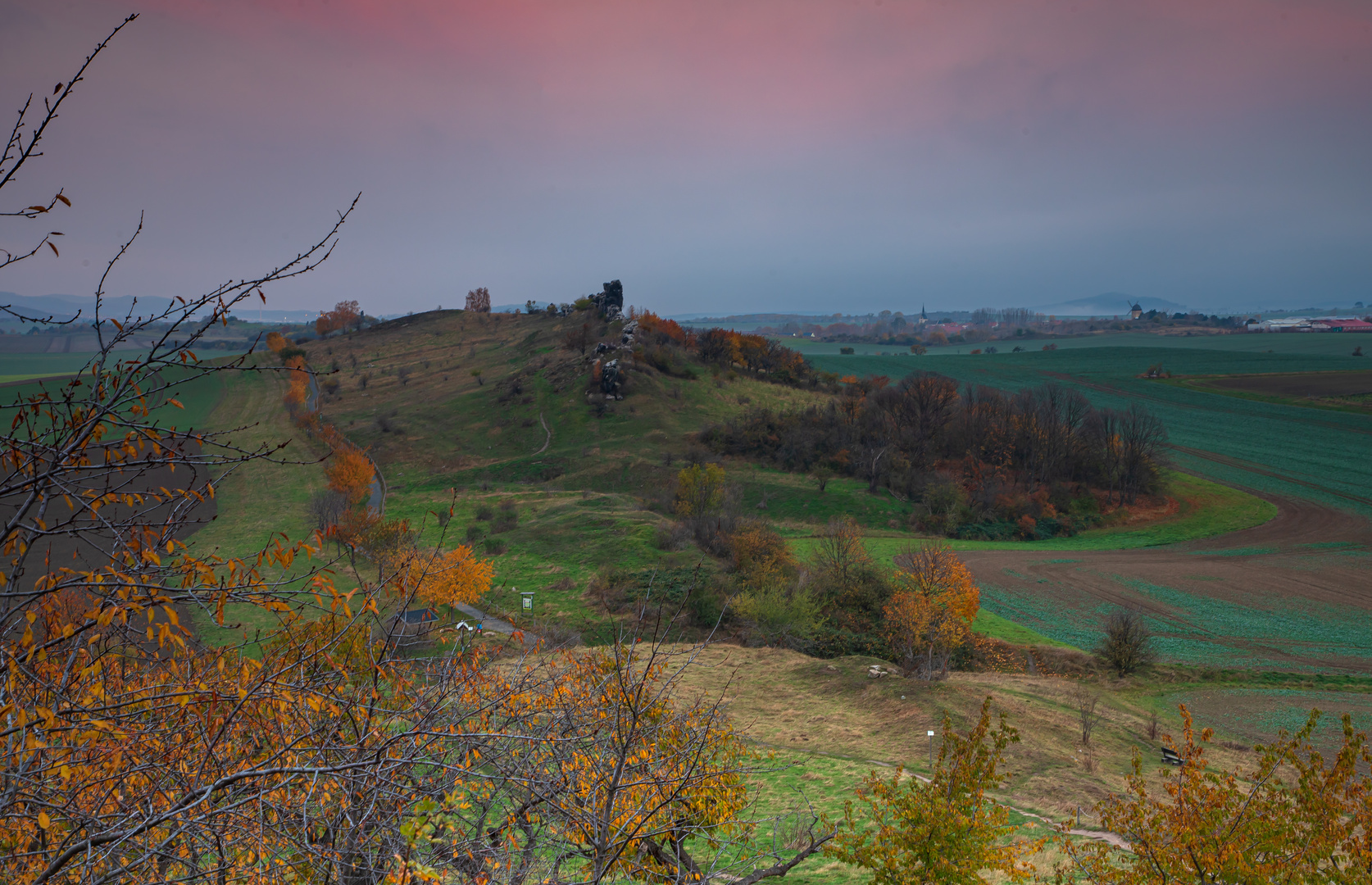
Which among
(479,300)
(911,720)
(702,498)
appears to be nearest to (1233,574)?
(911,720)

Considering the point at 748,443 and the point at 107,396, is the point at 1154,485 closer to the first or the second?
the point at 748,443

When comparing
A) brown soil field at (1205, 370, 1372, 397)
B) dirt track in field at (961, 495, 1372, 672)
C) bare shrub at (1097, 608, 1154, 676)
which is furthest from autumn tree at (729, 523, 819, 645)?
brown soil field at (1205, 370, 1372, 397)

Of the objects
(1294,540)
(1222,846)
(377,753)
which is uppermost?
(377,753)

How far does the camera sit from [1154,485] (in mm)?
69750

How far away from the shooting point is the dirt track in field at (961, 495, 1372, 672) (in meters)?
40.9

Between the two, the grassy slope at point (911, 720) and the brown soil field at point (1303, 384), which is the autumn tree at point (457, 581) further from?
the brown soil field at point (1303, 384)

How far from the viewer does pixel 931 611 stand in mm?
34531

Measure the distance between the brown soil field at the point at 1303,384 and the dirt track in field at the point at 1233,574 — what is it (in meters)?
55.4

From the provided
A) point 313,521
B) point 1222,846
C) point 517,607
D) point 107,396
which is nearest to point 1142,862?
point 1222,846

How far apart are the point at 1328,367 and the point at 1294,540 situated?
309 feet

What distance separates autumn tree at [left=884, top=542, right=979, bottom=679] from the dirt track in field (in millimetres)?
11062

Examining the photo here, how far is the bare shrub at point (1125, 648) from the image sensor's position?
34.3m

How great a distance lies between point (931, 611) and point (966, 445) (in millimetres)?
47017

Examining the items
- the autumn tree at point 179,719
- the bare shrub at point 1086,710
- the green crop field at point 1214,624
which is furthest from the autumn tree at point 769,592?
the autumn tree at point 179,719
